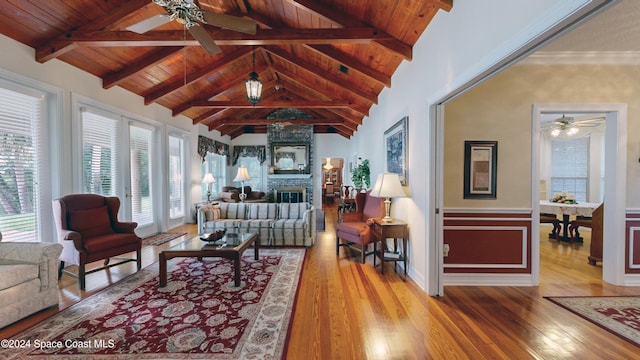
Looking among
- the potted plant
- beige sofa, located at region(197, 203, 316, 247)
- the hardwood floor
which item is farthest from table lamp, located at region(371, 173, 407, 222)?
the potted plant

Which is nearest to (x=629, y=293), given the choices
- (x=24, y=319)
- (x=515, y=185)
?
(x=515, y=185)

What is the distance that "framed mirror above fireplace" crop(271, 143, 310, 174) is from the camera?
30.2 feet

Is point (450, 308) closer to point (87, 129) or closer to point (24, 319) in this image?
point (24, 319)

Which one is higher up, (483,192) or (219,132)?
(219,132)

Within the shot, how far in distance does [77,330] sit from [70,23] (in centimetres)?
349

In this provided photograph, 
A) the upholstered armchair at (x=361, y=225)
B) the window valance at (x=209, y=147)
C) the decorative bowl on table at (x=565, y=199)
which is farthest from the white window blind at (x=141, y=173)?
the decorative bowl on table at (x=565, y=199)

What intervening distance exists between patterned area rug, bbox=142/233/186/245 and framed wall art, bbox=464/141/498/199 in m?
5.20

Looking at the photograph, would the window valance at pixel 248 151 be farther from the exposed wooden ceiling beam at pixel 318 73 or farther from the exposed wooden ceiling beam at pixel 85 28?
the exposed wooden ceiling beam at pixel 85 28

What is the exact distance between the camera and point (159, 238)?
16.5 feet

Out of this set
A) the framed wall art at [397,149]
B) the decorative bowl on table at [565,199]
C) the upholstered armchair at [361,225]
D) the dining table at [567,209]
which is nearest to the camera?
the framed wall art at [397,149]

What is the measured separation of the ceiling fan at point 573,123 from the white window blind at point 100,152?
27.7 feet

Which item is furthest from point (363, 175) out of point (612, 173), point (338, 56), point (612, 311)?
point (612, 311)

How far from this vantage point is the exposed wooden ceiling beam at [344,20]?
9.34 feet

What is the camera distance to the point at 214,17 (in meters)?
2.25
